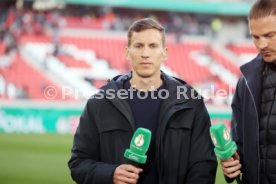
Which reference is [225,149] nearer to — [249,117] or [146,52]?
[249,117]

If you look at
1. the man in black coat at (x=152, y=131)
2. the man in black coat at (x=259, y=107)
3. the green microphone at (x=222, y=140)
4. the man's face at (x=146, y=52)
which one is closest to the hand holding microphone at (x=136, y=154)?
the man in black coat at (x=152, y=131)

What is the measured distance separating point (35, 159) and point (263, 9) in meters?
7.77

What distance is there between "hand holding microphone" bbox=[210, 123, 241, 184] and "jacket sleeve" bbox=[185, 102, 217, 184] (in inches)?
6.2

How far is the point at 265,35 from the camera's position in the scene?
282 centimetres

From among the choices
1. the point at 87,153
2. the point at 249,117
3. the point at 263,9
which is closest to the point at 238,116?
the point at 249,117

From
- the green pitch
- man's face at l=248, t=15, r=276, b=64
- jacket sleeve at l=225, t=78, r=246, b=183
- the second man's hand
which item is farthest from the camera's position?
the green pitch

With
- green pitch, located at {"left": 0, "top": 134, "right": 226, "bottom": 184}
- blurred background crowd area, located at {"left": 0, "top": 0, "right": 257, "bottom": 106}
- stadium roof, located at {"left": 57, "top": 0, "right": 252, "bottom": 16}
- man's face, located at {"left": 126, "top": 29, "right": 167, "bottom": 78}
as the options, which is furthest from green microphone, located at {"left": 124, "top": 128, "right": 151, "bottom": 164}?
stadium roof, located at {"left": 57, "top": 0, "right": 252, "bottom": 16}

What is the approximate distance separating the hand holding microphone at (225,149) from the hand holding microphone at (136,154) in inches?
13.5

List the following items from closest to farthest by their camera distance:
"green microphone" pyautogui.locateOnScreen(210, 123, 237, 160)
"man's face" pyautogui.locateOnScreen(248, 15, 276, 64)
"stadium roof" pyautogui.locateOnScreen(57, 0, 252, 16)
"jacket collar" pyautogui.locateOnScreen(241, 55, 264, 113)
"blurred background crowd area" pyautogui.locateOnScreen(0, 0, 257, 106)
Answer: "green microphone" pyautogui.locateOnScreen(210, 123, 237, 160) < "man's face" pyautogui.locateOnScreen(248, 15, 276, 64) < "jacket collar" pyautogui.locateOnScreen(241, 55, 264, 113) < "blurred background crowd area" pyautogui.locateOnScreen(0, 0, 257, 106) < "stadium roof" pyautogui.locateOnScreen(57, 0, 252, 16)

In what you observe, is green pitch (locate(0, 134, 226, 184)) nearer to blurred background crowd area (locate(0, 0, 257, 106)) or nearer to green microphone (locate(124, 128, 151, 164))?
blurred background crowd area (locate(0, 0, 257, 106))

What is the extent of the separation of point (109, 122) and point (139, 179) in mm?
374

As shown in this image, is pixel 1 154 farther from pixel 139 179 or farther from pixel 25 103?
pixel 139 179

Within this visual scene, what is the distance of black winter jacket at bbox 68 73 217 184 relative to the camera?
2.89 metres

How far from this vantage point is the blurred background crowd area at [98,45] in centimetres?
1888
